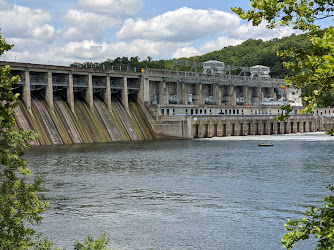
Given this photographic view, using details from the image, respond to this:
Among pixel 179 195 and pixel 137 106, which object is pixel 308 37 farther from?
pixel 137 106

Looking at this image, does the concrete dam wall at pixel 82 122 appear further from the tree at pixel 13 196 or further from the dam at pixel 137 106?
the tree at pixel 13 196

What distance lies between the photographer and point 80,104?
90.6 meters

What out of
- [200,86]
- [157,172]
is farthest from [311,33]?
[200,86]

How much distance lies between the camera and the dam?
82.1 meters

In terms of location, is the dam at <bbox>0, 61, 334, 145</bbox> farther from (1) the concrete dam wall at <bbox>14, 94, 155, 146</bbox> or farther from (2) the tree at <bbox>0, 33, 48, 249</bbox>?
(2) the tree at <bbox>0, 33, 48, 249</bbox>

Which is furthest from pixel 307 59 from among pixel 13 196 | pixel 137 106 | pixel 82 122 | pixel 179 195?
pixel 137 106

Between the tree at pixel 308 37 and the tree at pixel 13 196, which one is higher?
the tree at pixel 308 37

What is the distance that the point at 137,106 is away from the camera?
103 metres

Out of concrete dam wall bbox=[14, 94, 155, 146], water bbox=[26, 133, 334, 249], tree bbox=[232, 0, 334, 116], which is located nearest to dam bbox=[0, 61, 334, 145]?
concrete dam wall bbox=[14, 94, 155, 146]

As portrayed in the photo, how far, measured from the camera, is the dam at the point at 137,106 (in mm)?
82125

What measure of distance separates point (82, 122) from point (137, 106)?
18.5 metres

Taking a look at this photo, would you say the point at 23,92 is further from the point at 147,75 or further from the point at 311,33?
the point at 311,33

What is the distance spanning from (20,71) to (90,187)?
44.0 metres

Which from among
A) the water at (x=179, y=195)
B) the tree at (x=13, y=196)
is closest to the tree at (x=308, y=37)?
the tree at (x=13, y=196)
